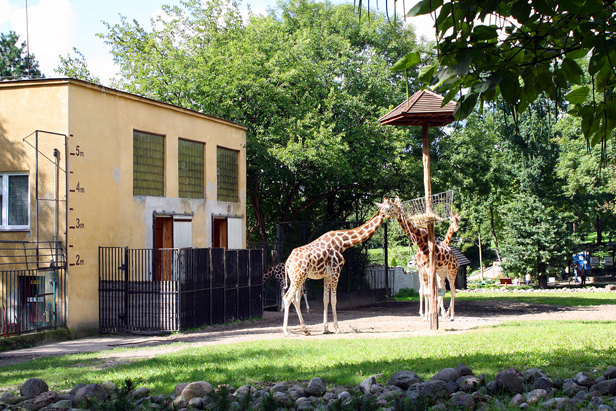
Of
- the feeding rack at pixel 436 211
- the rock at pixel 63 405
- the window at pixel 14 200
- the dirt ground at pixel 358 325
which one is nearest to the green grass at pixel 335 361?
the rock at pixel 63 405

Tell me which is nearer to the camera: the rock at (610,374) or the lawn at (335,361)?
the rock at (610,374)

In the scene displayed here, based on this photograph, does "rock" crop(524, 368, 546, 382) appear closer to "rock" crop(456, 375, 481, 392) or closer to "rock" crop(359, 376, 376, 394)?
"rock" crop(456, 375, 481, 392)

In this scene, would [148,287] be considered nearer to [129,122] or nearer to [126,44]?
[129,122]

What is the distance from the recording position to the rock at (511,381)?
631 cm

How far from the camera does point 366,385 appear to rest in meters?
6.63

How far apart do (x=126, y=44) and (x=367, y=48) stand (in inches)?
485

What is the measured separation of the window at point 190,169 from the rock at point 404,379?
13.0 m

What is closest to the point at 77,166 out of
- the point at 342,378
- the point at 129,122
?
the point at 129,122

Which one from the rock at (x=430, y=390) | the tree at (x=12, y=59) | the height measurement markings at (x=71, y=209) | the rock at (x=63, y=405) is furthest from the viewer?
the tree at (x=12, y=59)

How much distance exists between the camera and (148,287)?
595 inches

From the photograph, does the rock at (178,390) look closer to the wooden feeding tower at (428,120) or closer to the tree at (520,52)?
the tree at (520,52)

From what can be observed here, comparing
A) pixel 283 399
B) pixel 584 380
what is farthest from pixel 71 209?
pixel 584 380

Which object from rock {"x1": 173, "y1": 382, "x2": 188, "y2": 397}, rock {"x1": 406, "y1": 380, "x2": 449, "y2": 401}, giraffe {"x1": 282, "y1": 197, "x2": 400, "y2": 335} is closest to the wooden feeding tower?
giraffe {"x1": 282, "y1": 197, "x2": 400, "y2": 335}

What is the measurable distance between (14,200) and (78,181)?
6.11ft
